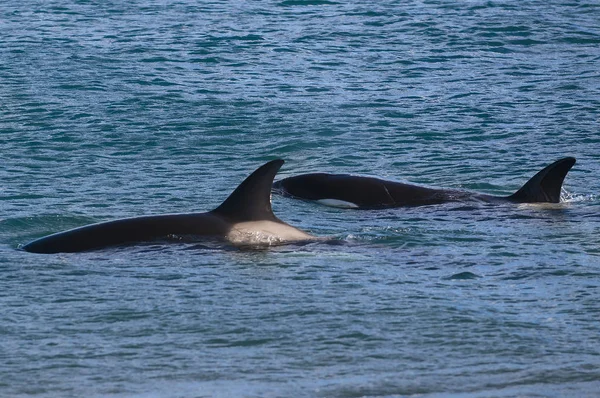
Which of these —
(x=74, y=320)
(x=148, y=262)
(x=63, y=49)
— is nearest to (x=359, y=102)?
(x=63, y=49)

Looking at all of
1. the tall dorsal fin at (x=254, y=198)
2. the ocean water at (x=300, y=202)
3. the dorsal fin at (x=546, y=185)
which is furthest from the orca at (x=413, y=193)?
the tall dorsal fin at (x=254, y=198)

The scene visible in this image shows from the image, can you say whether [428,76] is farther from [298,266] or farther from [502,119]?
[298,266]

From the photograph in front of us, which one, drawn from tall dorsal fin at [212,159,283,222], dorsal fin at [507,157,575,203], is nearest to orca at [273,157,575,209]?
dorsal fin at [507,157,575,203]

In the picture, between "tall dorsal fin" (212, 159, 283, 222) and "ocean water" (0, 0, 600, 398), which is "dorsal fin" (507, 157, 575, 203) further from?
"tall dorsal fin" (212, 159, 283, 222)

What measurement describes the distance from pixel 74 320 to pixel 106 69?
16.5 m

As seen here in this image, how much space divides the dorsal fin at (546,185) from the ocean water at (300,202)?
313 mm

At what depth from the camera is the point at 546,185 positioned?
17078 mm

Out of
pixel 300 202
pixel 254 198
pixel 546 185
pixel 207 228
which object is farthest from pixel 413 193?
pixel 207 228

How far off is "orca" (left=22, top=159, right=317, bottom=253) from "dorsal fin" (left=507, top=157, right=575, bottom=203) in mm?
4086

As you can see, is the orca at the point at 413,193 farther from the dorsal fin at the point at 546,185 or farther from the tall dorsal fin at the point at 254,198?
the tall dorsal fin at the point at 254,198

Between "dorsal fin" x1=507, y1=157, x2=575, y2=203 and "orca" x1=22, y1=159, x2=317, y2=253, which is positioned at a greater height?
"orca" x1=22, y1=159, x2=317, y2=253

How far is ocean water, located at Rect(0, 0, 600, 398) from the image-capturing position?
10.8m

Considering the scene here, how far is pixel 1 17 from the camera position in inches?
1328

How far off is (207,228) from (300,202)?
354 centimetres
